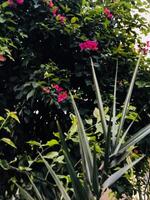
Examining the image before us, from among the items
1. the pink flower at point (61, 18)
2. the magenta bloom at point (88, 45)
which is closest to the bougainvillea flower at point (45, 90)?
the magenta bloom at point (88, 45)

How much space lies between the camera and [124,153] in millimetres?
829

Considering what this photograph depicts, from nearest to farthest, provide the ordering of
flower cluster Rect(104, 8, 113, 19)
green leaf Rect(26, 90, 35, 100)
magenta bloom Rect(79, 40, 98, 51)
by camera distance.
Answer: green leaf Rect(26, 90, 35, 100) < magenta bloom Rect(79, 40, 98, 51) < flower cluster Rect(104, 8, 113, 19)

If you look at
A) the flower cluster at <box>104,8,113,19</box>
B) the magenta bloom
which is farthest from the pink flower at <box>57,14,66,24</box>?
the flower cluster at <box>104,8,113,19</box>

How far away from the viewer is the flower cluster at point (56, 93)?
2268mm

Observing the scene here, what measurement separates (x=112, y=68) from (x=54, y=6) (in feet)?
2.20

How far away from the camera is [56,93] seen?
232 centimetres

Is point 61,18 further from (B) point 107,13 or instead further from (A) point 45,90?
(A) point 45,90

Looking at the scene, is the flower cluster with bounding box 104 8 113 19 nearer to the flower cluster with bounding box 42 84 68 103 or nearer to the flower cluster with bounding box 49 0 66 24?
the flower cluster with bounding box 49 0 66 24

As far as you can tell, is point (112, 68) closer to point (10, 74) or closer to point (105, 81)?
point (105, 81)

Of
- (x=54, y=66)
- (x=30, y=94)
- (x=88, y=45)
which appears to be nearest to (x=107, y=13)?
(x=88, y=45)

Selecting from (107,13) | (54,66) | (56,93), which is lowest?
(56,93)

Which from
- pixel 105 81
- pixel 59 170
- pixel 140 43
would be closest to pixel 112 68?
pixel 105 81

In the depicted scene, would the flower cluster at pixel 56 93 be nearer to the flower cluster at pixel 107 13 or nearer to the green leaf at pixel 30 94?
the green leaf at pixel 30 94

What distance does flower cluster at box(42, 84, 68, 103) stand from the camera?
2.27m
